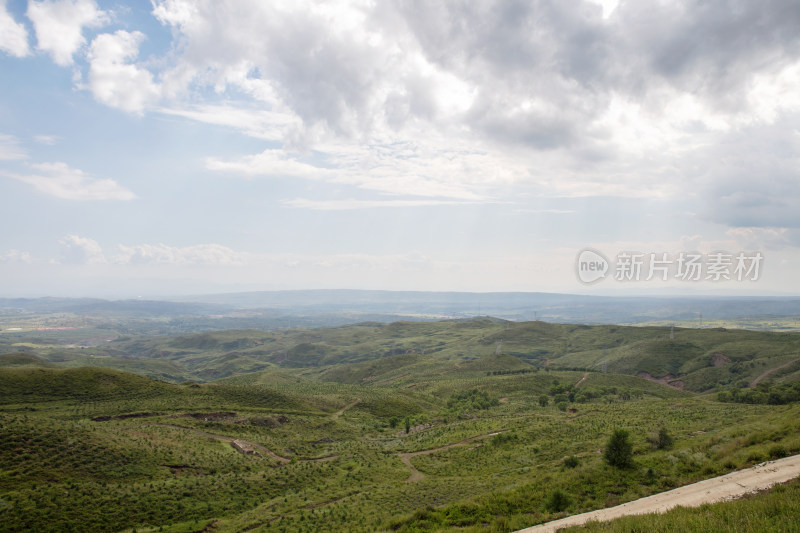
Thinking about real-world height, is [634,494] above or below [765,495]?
below

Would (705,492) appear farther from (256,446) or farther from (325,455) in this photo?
(256,446)

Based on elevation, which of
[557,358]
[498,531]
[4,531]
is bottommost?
[557,358]

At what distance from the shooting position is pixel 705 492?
2128 centimetres

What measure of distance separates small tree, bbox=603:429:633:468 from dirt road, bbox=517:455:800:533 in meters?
6.33

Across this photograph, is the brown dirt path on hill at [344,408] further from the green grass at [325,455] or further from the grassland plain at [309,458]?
the grassland plain at [309,458]

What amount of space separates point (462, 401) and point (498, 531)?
7740cm

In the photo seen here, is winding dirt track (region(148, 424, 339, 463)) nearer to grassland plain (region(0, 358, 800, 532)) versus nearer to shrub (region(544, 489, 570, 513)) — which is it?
grassland plain (region(0, 358, 800, 532))

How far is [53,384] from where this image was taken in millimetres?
70562

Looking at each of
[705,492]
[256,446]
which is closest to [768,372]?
[705,492]

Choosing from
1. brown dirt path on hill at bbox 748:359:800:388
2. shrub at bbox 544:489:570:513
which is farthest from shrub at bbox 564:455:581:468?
brown dirt path on hill at bbox 748:359:800:388

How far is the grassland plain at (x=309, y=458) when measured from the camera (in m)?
27.2

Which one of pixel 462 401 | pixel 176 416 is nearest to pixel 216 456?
pixel 176 416

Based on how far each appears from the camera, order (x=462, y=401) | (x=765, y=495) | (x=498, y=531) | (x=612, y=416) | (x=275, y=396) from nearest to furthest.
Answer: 1. (x=765, y=495)
2. (x=498, y=531)
3. (x=612, y=416)
4. (x=275, y=396)
5. (x=462, y=401)

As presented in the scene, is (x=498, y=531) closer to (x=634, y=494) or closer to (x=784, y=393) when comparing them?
(x=634, y=494)
